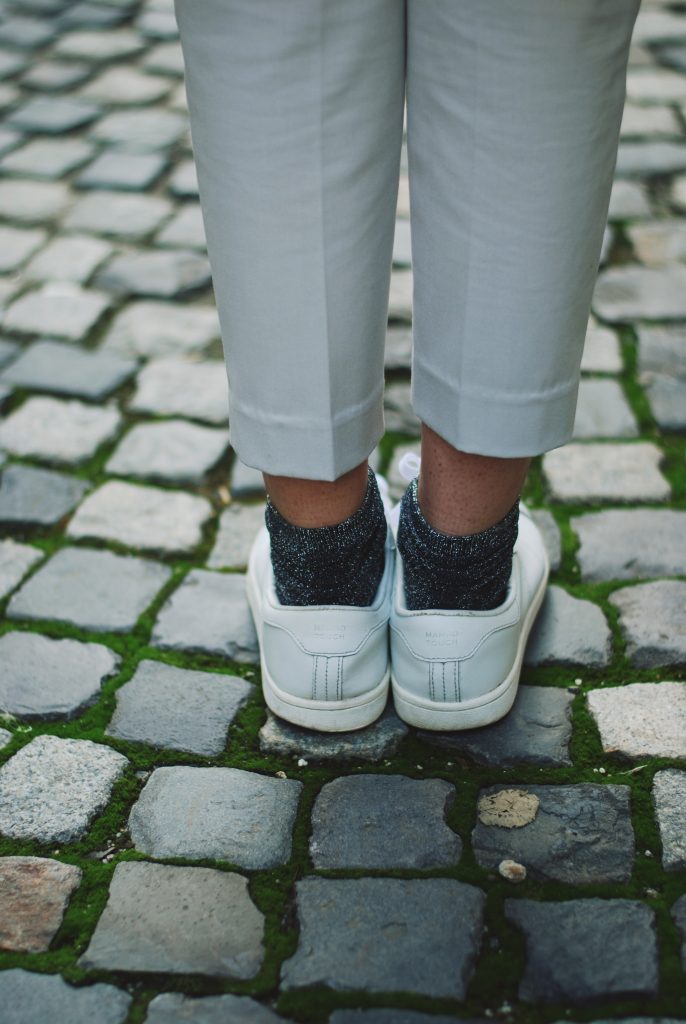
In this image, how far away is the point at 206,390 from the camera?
2.33 m

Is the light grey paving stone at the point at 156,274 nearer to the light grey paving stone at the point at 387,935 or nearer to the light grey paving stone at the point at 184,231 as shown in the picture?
the light grey paving stone at the point at 184,231

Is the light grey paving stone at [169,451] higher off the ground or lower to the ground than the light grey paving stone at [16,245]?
lower

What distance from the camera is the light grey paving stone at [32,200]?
3.03 metres

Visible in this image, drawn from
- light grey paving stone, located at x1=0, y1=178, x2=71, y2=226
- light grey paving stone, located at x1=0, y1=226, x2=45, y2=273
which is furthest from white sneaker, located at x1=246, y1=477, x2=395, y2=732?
light grey paving stone, located at x1=0, y1=178, x2=71, y2=226

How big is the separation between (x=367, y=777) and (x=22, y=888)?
0.48 meters

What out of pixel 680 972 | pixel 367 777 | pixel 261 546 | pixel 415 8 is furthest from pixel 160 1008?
pixel 415 8

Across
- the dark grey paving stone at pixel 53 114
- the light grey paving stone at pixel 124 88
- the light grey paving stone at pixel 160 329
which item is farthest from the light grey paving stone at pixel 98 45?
the light grey paving stone at pixel 160 329

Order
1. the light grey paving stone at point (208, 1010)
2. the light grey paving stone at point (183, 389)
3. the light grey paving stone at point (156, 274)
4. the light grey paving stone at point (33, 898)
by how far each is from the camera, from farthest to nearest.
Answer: the light grey paving stone at point (156, 274) → the light grey paving stone at point (183, 389) → the light grey paving stone at point (33, 898) → the light grey paving stone at point (208, 1010)

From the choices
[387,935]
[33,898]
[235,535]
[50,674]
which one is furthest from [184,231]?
[387,935]

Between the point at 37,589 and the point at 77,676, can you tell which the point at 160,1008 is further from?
the point at 37,589

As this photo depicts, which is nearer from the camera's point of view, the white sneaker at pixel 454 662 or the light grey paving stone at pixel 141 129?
the white sneaker at pixel 454 662

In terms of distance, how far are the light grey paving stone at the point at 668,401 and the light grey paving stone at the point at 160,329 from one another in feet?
3.57

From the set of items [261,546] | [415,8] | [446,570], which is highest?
[415,8]

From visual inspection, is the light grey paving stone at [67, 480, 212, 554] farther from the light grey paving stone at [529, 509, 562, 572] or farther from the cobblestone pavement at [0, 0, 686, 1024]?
the light grey paving stone at [529, 509, 562, 572]
